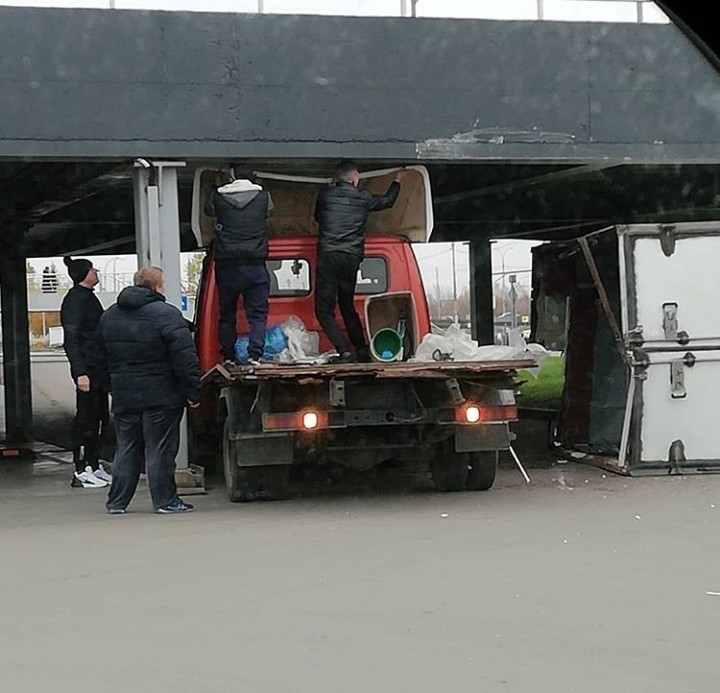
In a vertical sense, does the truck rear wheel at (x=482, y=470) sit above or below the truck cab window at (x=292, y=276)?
below

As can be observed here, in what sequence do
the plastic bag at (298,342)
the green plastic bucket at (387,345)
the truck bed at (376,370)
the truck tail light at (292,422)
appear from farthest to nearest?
the green plastic bucket at (387,345) → the plastic bag at (298,342) → the truck tail light at (292,422) → the truck bed at (376,370)

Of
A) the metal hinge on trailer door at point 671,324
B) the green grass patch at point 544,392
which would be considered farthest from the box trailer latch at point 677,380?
the green grass patch at point 544,392

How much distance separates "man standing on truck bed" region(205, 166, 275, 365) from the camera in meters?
10.7

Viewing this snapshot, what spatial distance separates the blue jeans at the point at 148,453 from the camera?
10.1 m

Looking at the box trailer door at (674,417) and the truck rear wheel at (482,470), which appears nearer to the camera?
the truck rear wheel at (482,470)

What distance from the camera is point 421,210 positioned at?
12.2m

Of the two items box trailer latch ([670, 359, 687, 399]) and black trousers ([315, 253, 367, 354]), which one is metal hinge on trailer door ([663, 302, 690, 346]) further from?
black trousers ([315, 253, 367, 354])

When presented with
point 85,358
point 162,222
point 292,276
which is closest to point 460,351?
point 292,276

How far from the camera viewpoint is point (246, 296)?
10805 mm

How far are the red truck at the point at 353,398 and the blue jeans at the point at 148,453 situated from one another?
51cm

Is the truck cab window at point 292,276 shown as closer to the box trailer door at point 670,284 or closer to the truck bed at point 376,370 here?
the truck bed at point 376,370

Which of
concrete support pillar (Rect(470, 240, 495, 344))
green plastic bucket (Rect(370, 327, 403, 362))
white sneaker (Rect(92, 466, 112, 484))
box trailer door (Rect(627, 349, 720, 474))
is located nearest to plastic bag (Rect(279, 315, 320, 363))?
green plastic bucket (Rect(370, 327, 403, 362))

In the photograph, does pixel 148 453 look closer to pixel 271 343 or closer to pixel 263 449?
pixel 263 449

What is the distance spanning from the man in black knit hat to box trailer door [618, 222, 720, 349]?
16.8ft
